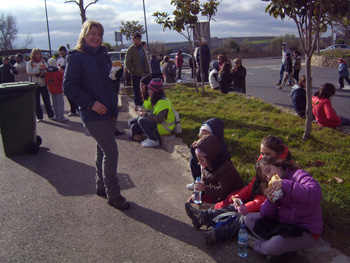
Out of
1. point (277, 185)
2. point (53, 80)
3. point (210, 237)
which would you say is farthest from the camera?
point (53, 80)

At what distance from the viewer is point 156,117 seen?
19.9 feet

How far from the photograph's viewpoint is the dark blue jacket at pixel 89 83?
3.59 meters

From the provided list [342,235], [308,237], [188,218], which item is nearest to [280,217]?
[308,237]

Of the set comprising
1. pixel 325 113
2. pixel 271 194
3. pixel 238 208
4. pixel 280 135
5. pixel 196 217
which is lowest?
pixel 196 217

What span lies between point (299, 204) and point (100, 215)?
6.97 feet

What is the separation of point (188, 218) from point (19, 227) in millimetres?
1792

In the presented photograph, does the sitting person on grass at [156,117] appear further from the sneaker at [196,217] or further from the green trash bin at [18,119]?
the sneaker at [196,217]

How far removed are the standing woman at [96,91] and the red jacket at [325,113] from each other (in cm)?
416

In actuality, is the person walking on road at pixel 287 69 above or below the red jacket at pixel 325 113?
above

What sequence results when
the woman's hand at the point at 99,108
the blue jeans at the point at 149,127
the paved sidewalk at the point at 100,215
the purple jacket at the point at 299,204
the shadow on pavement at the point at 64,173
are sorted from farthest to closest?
the blue jeans at the point at 149,127, the shadow on pavement at the point at 64,173, the woman's hand at the point at 99,108, the paved sidewalk at the point at 100,215, the purple jacket at the point at 299,204

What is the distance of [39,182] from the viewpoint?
4.85m

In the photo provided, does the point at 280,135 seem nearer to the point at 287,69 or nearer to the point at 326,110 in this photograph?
the point at 326,110

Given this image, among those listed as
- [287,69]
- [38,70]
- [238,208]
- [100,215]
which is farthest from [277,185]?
[287,69]

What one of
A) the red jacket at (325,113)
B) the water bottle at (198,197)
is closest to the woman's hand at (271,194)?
the water bottle at (198,197)
